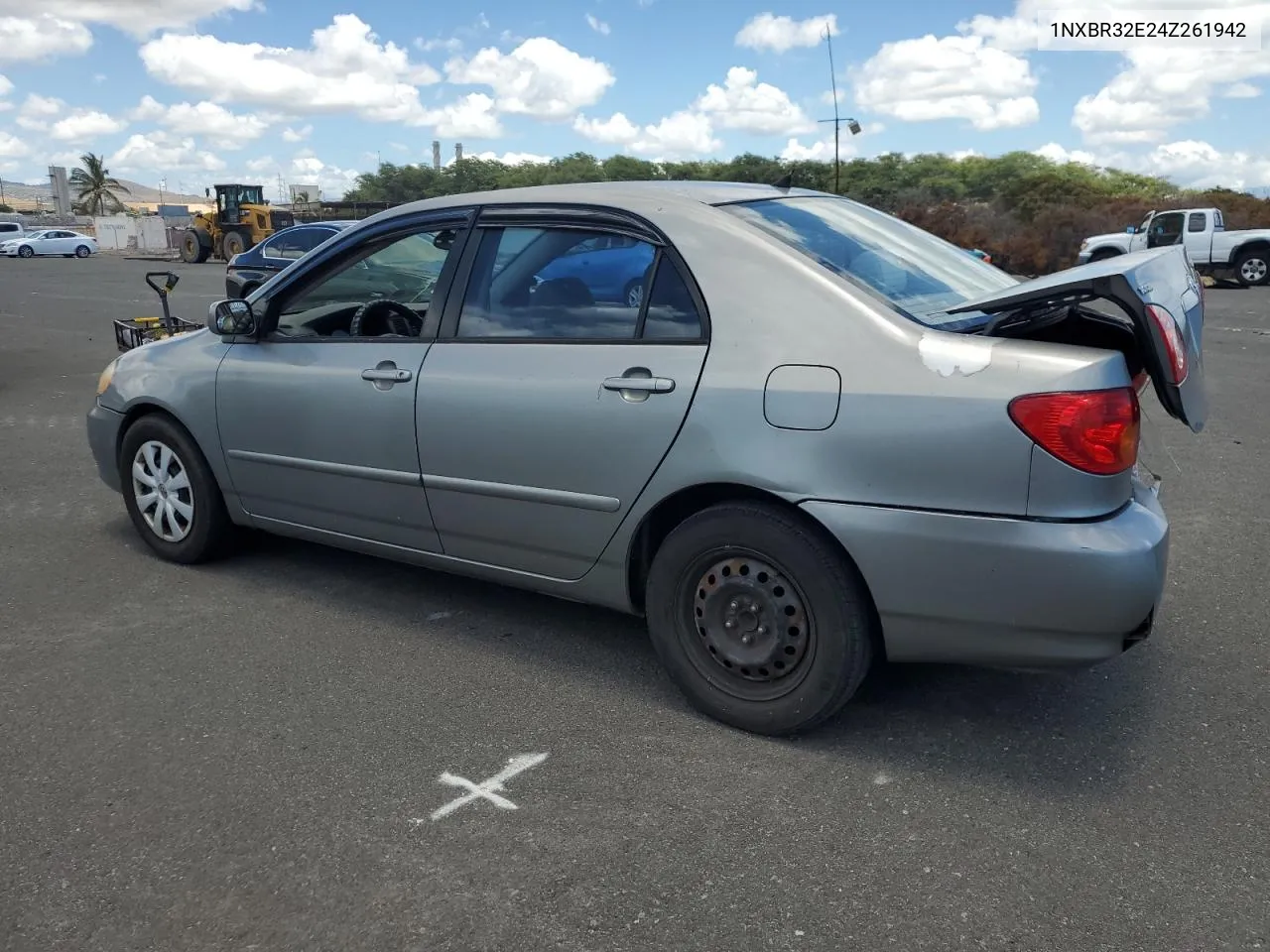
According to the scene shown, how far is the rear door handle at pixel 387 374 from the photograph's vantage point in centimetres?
388

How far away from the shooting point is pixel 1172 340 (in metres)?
2.85

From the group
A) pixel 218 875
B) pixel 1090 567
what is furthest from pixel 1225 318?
pixel 218 875

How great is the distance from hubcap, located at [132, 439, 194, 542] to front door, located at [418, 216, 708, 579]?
5.07 ft

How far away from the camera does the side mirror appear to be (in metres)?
4.43

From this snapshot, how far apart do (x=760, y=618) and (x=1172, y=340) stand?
1356 millimetres

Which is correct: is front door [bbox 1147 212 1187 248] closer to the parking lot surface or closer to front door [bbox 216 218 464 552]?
the parking lot surface

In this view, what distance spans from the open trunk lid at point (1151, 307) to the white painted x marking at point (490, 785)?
1.80 meters

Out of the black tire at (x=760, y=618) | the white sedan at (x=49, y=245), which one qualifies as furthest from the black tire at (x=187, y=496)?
the white sedan at (x=49, y=245)

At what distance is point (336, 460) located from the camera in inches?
162

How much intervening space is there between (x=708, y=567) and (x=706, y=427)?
0.43m

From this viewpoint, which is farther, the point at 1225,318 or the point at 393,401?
the point at 1225,318

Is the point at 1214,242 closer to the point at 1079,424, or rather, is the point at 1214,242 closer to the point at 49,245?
the point at 1079,424

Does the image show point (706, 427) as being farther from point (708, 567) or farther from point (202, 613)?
point (202, 613)

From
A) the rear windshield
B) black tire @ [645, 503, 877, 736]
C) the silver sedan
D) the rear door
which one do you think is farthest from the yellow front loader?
black tire @ [645, 503, 877, 736]
